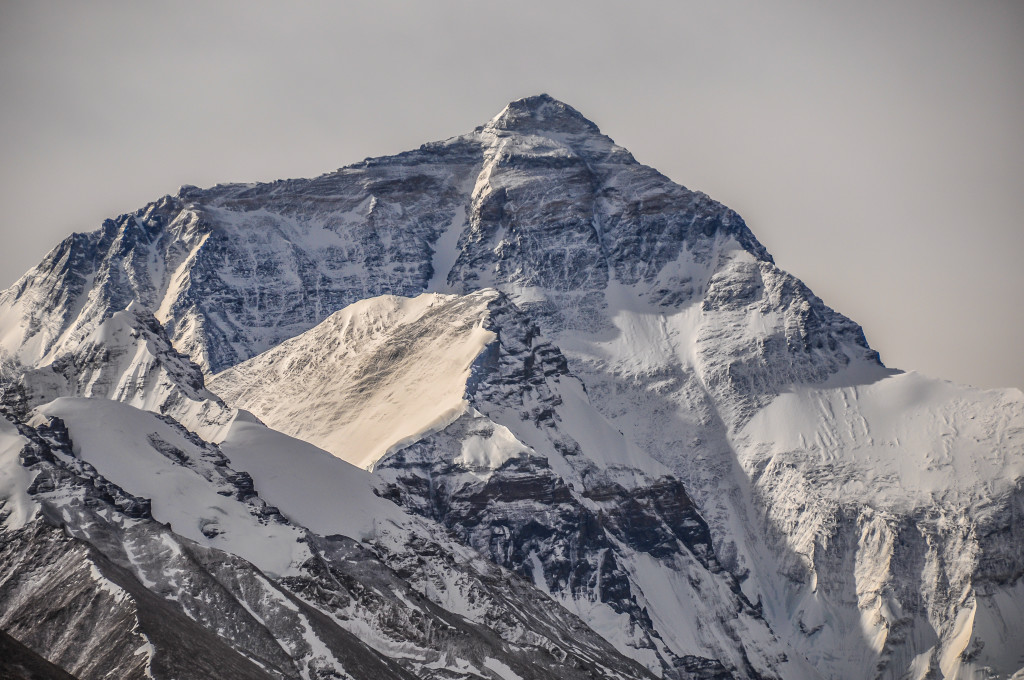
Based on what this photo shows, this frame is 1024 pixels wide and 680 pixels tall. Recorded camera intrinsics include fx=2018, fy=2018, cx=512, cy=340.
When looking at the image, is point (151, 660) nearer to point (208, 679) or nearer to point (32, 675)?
point (208, 679)

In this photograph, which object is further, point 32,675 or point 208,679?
point 208,679

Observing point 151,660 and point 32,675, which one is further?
point 151,660

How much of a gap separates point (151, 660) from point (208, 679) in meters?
5.90

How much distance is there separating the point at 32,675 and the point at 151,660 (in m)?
43.0

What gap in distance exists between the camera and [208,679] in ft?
655

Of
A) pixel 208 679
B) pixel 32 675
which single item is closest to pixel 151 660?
pixel 208 679

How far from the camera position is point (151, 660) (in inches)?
7830

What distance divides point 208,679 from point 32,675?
1751 inches

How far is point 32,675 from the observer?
15625cm
